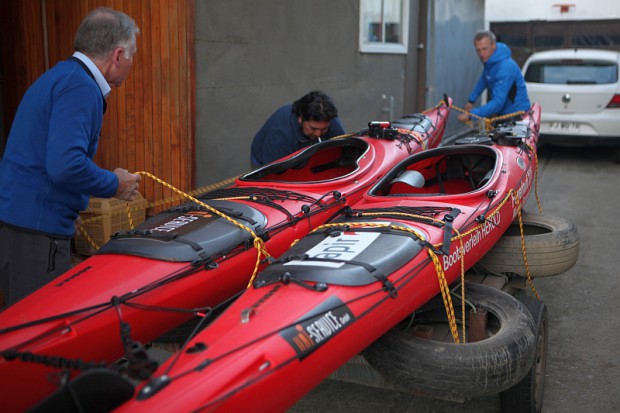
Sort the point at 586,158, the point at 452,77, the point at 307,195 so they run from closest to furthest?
the point at 307,195 → the point at 586,158 → the point at 452,77

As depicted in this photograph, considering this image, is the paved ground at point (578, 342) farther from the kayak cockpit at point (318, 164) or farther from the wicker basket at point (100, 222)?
the wicker basket at point (100, 222)

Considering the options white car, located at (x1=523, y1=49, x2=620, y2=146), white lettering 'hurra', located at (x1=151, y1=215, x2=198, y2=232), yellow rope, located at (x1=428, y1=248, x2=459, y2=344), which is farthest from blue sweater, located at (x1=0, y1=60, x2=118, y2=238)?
white car, located at (x1=523, y1=49, x2=620, y2=146)

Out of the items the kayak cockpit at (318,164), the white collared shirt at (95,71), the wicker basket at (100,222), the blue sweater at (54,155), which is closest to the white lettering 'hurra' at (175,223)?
the blue sweater at (54,155)

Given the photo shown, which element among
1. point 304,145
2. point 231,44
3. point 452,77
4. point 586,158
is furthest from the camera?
point 452,77

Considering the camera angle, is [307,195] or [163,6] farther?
[163,6]

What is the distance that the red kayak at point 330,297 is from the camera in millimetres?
2492

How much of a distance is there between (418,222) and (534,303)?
32.7 inches

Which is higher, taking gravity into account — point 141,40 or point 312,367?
point 141,40

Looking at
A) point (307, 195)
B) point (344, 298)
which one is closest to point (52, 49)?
point (307, 195)

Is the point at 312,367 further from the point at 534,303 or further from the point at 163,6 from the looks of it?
the point at 163,6

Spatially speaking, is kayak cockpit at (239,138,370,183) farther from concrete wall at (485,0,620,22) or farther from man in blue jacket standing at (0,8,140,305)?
concrete wall at (485,0,620,22)

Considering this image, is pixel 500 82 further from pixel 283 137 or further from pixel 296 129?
pixel 283 137

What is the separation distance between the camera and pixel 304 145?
562 centimetres

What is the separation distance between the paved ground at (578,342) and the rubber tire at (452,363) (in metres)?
0.73
